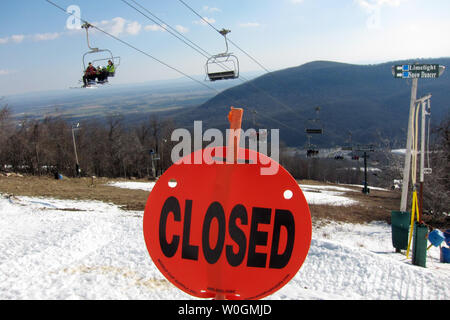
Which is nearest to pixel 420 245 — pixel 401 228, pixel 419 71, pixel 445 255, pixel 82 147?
pixel 401 228

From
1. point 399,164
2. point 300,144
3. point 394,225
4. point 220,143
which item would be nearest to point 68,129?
point 399,164

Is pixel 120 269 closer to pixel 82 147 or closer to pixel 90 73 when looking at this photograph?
pixel 90 73

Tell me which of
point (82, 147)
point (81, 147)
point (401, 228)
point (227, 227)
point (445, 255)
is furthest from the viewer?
point (82, 147)

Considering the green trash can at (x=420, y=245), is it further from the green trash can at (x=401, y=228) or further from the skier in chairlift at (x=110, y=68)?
the skier in chairlift at (x=110, y=68)

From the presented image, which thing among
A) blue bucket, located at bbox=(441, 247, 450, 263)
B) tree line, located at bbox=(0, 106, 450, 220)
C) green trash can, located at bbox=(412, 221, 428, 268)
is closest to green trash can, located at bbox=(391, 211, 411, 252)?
blue bucket, located at bbox=(441, 247, 450, 263)

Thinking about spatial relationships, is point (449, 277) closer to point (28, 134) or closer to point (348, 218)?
point (348, 218)

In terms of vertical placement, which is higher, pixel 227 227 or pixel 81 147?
pixel 81 147

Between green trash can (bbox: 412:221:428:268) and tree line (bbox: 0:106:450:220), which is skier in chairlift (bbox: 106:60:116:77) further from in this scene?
tree line (bbox: 0:106:450:220)
